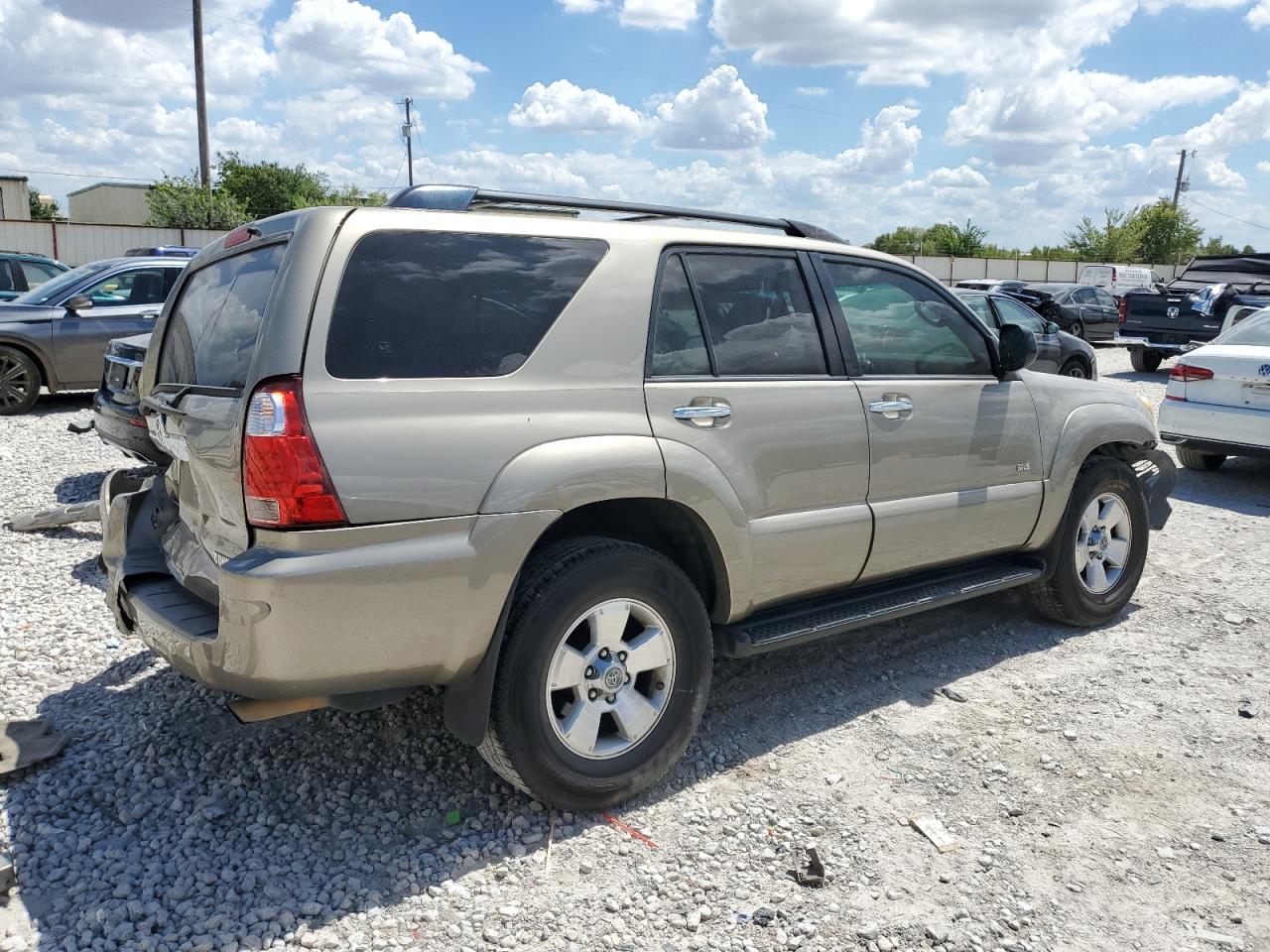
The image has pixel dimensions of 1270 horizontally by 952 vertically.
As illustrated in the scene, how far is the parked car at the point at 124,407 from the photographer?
6.60 m

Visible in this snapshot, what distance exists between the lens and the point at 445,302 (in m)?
3.01

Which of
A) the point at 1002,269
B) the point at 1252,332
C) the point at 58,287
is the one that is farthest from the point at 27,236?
the point at 1002,269

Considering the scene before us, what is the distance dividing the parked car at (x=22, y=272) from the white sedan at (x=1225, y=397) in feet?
43.8

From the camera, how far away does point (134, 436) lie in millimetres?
6664

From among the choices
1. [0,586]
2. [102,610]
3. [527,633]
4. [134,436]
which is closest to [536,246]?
[527,633]

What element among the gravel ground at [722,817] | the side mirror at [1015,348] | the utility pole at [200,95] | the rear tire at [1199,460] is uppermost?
the utility pole at [200,95]

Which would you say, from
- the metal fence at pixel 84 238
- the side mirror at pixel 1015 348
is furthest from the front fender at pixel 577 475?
the metal fence at pixel 84 238

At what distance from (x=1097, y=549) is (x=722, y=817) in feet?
9.31

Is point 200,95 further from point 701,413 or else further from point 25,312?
point 701,413

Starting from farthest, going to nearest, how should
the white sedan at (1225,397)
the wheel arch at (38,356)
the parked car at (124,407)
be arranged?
the wheel arch at (38,356) < the white sedan at (1225,397) < the parked car at (124,407)

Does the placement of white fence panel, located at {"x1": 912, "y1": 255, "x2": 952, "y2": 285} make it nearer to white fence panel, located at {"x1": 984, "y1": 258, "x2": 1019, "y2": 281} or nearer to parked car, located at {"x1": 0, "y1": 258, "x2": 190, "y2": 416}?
white fence panel, located at {"x1": 984, "y1": 258, "x2": 1019, "y2": 281}

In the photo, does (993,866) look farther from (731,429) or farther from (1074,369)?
(1074,369)

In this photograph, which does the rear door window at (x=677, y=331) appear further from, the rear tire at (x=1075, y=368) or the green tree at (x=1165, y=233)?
the green tree at (x=1165, y=233)

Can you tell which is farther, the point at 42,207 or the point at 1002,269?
the point at 42,207
